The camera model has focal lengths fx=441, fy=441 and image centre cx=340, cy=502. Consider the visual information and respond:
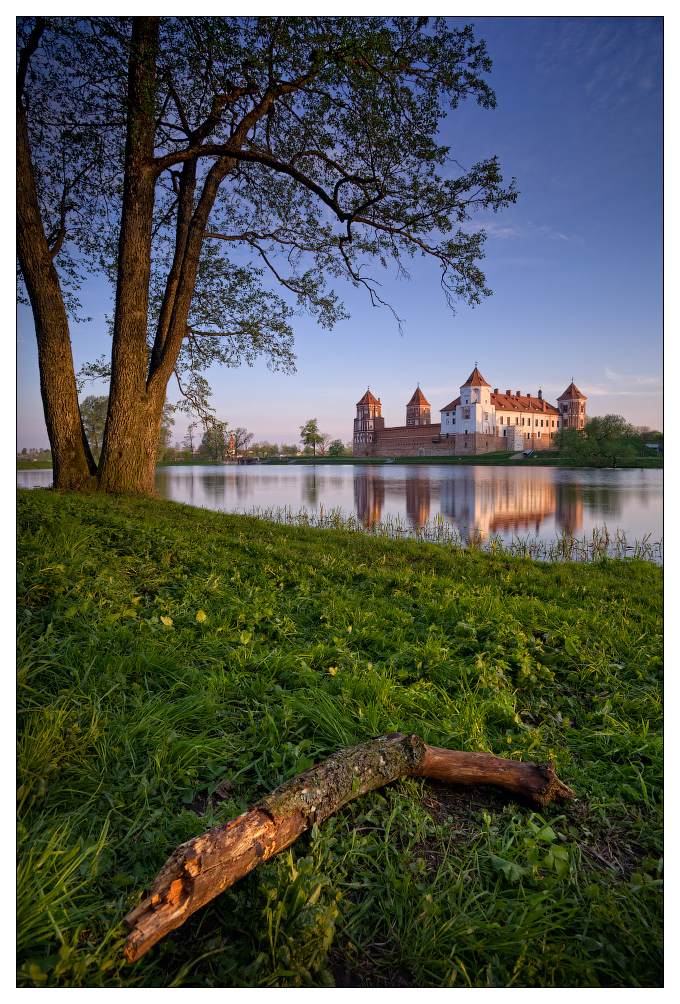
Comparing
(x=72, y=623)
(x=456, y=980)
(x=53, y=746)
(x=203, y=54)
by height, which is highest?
(x=203, y=54)

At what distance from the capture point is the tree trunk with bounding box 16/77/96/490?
5.45m

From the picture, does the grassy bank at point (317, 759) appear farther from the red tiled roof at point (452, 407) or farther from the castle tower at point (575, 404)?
the red tiled roof at point (452, 407)

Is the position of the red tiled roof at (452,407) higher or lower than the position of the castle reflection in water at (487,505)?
higher

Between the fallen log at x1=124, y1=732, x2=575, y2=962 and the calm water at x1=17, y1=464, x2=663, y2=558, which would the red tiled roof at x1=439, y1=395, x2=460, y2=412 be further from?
the fallen log at x1=124, y1=732, x2=575, y2=962

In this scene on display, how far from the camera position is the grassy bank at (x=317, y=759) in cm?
124

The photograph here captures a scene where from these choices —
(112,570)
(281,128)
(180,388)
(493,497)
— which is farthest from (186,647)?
(493,497)

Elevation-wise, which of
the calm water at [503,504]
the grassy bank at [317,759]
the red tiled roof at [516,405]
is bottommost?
the grassy bank at [317,759]

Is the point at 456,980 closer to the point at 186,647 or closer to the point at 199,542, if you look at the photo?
the point at 186,647

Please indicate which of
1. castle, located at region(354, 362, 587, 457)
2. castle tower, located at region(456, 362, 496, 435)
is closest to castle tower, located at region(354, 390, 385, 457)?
castle, located at region(354, 362, 587, 457)

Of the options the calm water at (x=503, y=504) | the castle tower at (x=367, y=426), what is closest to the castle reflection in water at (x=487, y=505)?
the calm water at (x=503, y=504)

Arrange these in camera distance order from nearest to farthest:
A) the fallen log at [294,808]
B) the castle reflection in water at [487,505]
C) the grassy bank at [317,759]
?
the fallen log at [294,808]
the grassy bank at [317,759]
the castle reflection in water at [487,505]

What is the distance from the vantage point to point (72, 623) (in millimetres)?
2580

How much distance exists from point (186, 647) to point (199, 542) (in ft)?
8.02

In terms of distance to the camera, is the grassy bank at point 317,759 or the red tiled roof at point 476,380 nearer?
the grassy bank at point 317,759
